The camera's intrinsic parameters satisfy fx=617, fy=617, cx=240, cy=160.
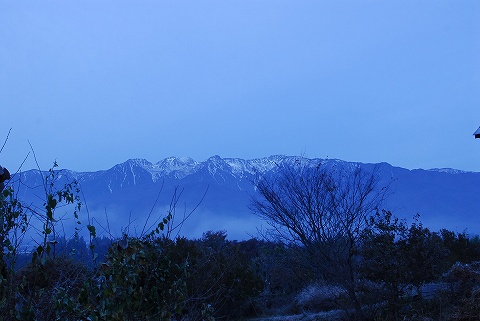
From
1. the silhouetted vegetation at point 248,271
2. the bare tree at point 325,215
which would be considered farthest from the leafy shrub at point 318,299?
the bare tree at point 325,215

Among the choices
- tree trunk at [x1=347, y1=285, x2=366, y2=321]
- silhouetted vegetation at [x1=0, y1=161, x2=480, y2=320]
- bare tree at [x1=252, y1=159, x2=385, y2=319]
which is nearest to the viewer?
silhouetted vegetation at [x1=0, y1=161, x2=480, y2=320]

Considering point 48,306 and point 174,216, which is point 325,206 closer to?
point 174,216

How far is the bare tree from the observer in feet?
42.1

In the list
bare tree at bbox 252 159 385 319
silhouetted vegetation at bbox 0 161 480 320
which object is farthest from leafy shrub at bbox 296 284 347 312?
bare tree at bbox 252 159 385 319

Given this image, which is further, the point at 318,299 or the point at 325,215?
the point at 318,299

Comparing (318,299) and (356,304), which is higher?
(318,299)

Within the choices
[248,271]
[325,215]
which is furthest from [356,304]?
[248,271]

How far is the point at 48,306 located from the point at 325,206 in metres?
8.74

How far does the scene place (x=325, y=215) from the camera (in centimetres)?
1298

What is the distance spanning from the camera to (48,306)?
4930 millimetres

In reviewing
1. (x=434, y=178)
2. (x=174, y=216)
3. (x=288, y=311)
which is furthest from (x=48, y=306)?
(x=434, y=178)

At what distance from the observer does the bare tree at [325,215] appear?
1284 centimetres

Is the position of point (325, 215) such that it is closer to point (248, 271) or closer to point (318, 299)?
point (318, 299)

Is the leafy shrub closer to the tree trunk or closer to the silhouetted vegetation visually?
the silhouetted vegetation
